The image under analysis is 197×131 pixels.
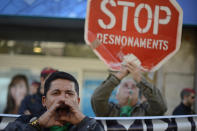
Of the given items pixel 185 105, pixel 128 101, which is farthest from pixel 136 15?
pixel 185 105

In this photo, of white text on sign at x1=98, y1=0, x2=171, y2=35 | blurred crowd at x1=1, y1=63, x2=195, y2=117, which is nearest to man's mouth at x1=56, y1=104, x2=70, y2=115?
blurred crowd at x1=1, y1=63, x2=195, y2=117

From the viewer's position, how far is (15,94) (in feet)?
21.3

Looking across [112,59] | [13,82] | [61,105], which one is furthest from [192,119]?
[13,82]

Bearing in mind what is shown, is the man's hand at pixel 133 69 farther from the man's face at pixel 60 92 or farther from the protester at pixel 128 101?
the man's face at pixel 60 92

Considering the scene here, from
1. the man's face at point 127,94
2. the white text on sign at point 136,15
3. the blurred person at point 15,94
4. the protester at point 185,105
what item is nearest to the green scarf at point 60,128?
the white text on sign at point 136,15

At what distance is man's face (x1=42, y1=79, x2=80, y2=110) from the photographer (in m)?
1.59

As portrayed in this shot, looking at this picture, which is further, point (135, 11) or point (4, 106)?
point (4, 106)

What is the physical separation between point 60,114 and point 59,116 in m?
0.01

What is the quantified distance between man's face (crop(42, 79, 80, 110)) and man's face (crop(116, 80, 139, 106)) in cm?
137

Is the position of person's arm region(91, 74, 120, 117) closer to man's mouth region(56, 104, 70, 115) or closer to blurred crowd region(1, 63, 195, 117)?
blurred crowd region(1, 63, 195, 117)

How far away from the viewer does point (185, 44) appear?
6.59 meters

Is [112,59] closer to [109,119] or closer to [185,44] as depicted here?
[109,119]

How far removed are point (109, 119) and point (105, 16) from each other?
803 millimetres

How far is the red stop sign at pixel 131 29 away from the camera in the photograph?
228cm
